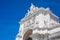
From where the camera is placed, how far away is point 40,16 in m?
24.1

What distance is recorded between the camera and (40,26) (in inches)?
907

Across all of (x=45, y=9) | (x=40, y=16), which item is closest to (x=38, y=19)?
(x=40, y=16)

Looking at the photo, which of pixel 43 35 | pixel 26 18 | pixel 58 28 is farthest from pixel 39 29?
pixel 26 18

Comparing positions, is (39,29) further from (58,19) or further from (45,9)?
(58,19)

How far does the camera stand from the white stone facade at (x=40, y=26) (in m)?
21.7

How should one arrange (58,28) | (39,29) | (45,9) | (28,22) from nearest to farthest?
1. (58,28)
2. (39,29)
3. (45,9)
4. (28,22)

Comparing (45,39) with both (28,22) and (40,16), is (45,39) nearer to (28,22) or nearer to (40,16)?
(40,16)

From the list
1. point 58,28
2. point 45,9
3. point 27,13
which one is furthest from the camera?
point 27,13

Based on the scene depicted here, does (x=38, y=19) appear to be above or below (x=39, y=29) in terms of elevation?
above

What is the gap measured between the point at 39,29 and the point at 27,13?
6591 mm

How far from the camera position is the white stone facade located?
2169 cm

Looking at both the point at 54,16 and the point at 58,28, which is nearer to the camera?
the point at 58,28

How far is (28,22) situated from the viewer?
86.9 feet

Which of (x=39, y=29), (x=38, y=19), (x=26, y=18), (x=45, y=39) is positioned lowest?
(x=45, y=39)
